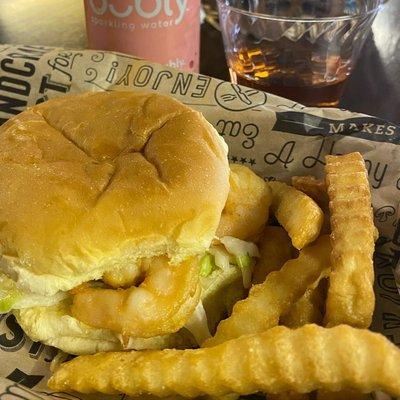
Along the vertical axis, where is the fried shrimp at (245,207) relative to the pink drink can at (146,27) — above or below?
below

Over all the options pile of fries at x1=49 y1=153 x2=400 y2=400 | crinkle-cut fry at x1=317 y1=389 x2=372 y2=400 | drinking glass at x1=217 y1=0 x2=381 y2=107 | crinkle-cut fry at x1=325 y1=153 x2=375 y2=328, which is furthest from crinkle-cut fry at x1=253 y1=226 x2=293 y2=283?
drinking glass at x1=217 y1=0 x2=381 y2=107

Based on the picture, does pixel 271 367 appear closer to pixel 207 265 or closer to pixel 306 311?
pixel 306 311

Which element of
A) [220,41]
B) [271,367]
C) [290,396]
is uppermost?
[271,367]

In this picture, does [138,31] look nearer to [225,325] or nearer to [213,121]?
[213,121]

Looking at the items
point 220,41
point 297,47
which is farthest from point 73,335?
point 220,41

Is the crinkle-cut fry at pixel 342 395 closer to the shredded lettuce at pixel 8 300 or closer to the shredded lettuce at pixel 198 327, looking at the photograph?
the shredded lettuce at pixel 198 327

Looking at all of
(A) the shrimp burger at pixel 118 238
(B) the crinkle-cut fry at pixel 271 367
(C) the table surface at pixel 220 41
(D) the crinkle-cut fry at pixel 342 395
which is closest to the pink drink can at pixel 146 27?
(C) the table surface at pixel 220 41

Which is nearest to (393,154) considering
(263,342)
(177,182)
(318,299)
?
(318,299)
